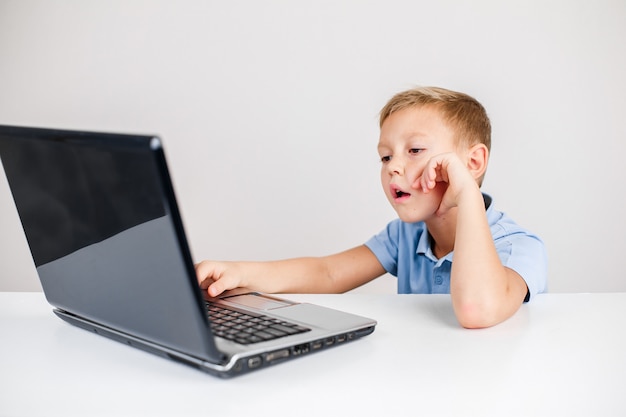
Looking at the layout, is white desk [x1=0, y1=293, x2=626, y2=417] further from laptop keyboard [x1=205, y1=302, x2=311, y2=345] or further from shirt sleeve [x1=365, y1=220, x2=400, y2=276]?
shirt sleeve [x1=365, y1=220, x2=400, y2=276]

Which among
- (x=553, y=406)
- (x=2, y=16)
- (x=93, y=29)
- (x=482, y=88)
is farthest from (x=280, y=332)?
(x=2, y=16)

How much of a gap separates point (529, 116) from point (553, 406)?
1901 millimetres

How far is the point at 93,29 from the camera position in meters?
2.53

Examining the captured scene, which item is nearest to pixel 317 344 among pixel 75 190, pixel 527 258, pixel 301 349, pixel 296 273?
pixel 301 349

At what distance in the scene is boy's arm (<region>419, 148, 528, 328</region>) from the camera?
88 centimetres

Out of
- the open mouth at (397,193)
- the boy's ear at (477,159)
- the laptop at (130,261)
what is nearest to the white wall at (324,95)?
the boy's ear at (477,159)

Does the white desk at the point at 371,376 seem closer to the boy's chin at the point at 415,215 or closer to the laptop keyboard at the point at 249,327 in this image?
the laptop keyboard at the point at 249,327

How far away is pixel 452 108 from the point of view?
4.61 ft

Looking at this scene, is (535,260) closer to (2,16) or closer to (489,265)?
(489,265)

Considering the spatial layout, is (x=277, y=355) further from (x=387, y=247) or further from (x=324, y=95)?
(x=324, y=95)

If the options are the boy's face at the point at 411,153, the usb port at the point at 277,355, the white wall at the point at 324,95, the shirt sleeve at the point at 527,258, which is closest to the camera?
the usb port at the point at 277,355

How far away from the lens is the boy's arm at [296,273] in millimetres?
1117

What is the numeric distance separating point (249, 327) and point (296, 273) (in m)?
0.61

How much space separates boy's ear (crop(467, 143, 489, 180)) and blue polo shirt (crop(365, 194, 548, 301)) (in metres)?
0.06
